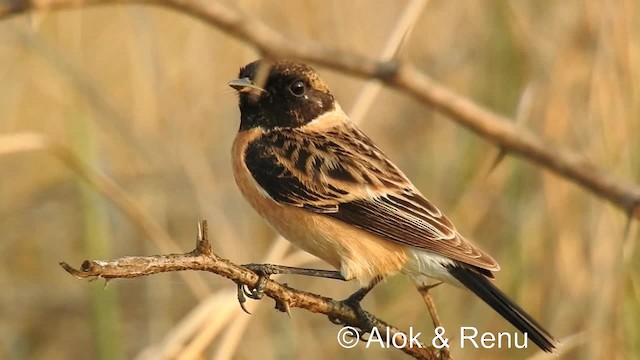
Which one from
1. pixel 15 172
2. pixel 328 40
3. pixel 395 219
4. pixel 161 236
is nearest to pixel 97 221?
pixel 161 236

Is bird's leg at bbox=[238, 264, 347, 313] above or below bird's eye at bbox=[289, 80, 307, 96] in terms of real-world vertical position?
below

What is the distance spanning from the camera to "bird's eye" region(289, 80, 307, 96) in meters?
3.51

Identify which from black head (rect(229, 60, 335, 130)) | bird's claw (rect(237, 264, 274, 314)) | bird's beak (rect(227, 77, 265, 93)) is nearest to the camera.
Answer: bird's claw (rect(237, 264, 274, 314))

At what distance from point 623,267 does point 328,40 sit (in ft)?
6.87

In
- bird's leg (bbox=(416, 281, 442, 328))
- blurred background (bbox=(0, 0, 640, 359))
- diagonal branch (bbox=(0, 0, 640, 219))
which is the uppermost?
diagonal branch (bbox=(0, 0, 640, 219))

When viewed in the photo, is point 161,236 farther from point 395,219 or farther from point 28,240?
point 28,240

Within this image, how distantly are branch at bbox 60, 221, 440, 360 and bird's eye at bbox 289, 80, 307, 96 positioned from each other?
51.3 inches

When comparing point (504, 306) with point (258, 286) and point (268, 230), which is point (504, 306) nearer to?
point (258, 286)

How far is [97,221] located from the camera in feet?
12.6

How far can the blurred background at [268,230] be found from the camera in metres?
3.92

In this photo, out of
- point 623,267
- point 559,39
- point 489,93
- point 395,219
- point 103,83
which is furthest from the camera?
point 103,83

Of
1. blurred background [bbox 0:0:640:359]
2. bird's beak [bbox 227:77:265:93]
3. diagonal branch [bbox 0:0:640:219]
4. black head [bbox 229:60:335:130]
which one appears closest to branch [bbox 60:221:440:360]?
diagonal branch [bbox 0:0:640:219]

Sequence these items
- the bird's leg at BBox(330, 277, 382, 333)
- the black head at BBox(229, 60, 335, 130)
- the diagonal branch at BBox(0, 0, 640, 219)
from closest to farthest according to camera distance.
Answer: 1. the diagonal branch at BBox(0, 0, 640, 219)
2. the bird's leg at BBox(330, 277, 382, 333)
3. the black head at BBox(229, 60, 335, 130)

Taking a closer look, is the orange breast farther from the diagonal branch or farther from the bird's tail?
the diagonal branch
